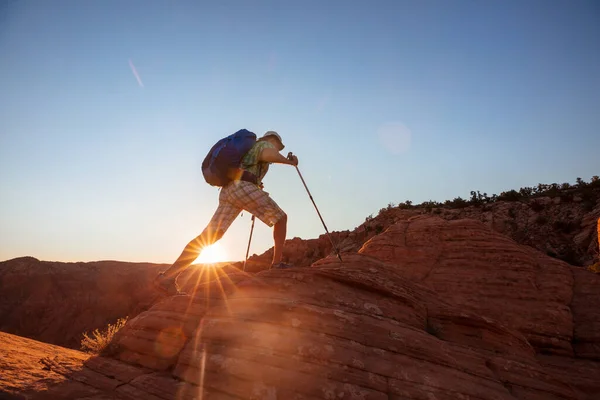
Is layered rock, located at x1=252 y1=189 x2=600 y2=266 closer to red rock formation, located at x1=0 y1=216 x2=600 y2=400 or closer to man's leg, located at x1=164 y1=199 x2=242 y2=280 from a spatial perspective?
red rock formation, located at x1=0 y1=216 x2=600 y2=400

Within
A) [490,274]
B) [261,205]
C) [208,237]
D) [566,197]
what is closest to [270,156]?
[261,205]

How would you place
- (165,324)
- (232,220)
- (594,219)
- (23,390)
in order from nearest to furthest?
(23,390) < (165,324) < (232,220) < (594,219)

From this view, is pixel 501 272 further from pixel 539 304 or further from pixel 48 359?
pixel 48 359

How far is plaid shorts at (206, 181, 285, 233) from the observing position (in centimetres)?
572

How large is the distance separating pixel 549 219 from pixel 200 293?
2550 cm

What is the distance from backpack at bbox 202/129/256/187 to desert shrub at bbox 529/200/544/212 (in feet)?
84.3

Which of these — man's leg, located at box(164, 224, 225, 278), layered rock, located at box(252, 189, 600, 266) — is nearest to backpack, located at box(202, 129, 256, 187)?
man's leg, located at box(164, 224, 225, 278)

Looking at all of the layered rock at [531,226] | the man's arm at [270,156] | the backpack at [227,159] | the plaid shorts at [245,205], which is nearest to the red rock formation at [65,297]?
the layered rock at [531,226]

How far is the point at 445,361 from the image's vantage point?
4.51m

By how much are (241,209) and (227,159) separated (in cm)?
98

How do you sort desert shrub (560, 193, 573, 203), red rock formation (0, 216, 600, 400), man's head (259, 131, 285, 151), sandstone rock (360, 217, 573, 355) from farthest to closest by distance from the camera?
1. desert shrub (560, 193, 573, 203)
2. sandstone rock (360, 217, 573, 355)
3. man's head (259, 131, 285, 151)
4. red rock formation (0, 216, 600, 400)

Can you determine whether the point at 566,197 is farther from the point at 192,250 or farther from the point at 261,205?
the point at 192,250

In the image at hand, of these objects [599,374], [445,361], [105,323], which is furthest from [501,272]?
[105,323]

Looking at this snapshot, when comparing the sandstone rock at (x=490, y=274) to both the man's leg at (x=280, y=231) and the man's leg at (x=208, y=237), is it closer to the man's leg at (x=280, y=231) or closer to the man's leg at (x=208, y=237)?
the man's leg at (x=280, y=231)
